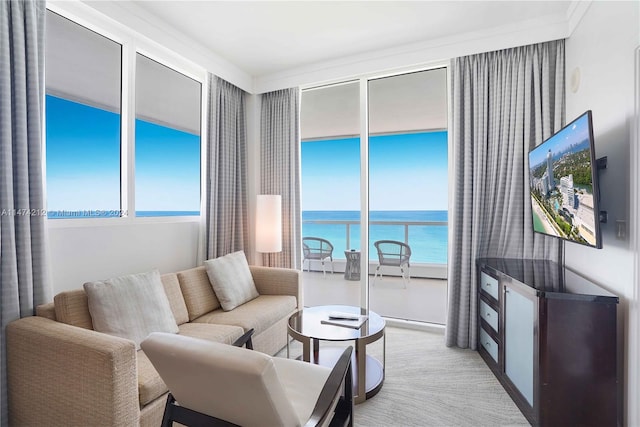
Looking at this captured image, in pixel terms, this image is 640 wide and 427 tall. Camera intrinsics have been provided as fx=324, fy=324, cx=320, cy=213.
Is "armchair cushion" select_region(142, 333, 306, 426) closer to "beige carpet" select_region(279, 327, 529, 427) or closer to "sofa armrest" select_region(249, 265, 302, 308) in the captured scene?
"beige carpet" select_region(279, 327, 529, 427)

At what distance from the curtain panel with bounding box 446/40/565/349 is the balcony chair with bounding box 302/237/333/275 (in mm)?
1520

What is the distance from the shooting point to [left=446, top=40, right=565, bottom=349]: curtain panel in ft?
9.22

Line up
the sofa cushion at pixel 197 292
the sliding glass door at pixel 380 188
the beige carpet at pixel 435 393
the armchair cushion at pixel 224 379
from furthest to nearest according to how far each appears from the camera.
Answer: the sliding glass door at pixel 380 188, the sofa cushion at pixel 197 292, the beige carpet at pixel 435 393, the armchair cushion at pixel 224 379

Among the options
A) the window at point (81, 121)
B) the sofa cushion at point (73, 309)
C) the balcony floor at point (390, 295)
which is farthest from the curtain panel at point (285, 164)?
the sofa cushion at point (73, 309)

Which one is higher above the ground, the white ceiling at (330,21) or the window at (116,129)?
the white ceiling at (330,21)

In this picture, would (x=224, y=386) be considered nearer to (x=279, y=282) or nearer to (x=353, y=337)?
(x=353, y=337)

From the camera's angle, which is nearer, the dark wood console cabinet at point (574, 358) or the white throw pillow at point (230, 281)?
the dark wood console cabinet at point (574, 358)

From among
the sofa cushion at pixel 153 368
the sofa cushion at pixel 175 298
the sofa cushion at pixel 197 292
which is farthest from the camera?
the sofa cushion at pixel 197 292

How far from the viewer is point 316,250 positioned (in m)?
4.12

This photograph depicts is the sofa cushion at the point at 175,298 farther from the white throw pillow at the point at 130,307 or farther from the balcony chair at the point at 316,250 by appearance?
the balcony chair at the point at 316,250

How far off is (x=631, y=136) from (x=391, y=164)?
225 centimetres

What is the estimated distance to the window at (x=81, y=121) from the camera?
2.22 meters

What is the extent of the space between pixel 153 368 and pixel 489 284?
2482 millimetres

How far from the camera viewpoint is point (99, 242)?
96.1 inches
